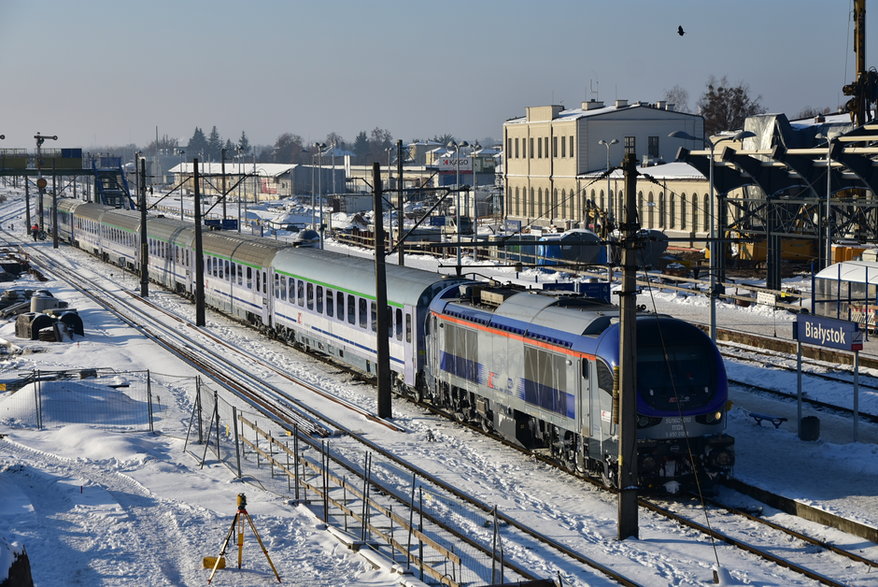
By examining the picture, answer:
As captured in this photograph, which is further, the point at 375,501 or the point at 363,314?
the point at 363,314

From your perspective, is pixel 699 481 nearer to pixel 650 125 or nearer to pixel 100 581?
pixel 100 581

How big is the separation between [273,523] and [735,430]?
421 inches

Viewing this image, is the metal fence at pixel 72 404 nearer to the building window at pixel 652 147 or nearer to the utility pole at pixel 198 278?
the utility pole at pixel 198 278

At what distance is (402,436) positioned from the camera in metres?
24.3

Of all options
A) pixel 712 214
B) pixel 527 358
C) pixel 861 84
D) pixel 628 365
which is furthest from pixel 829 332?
pixel 861 84

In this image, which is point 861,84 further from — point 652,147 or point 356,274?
point 356,274

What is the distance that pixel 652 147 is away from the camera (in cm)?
8969

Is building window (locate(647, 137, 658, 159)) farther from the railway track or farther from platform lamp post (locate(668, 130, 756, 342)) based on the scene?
the railway track

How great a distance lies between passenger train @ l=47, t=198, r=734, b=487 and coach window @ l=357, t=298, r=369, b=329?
0.03m

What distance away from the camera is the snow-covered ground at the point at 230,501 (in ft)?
51.4

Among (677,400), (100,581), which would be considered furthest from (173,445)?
(677,400)

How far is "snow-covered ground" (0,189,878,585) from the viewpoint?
15672 millimetres

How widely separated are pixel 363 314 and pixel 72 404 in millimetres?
7707

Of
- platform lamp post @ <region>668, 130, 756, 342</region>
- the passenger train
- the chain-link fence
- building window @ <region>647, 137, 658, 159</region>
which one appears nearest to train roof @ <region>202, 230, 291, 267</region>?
the passenger train
